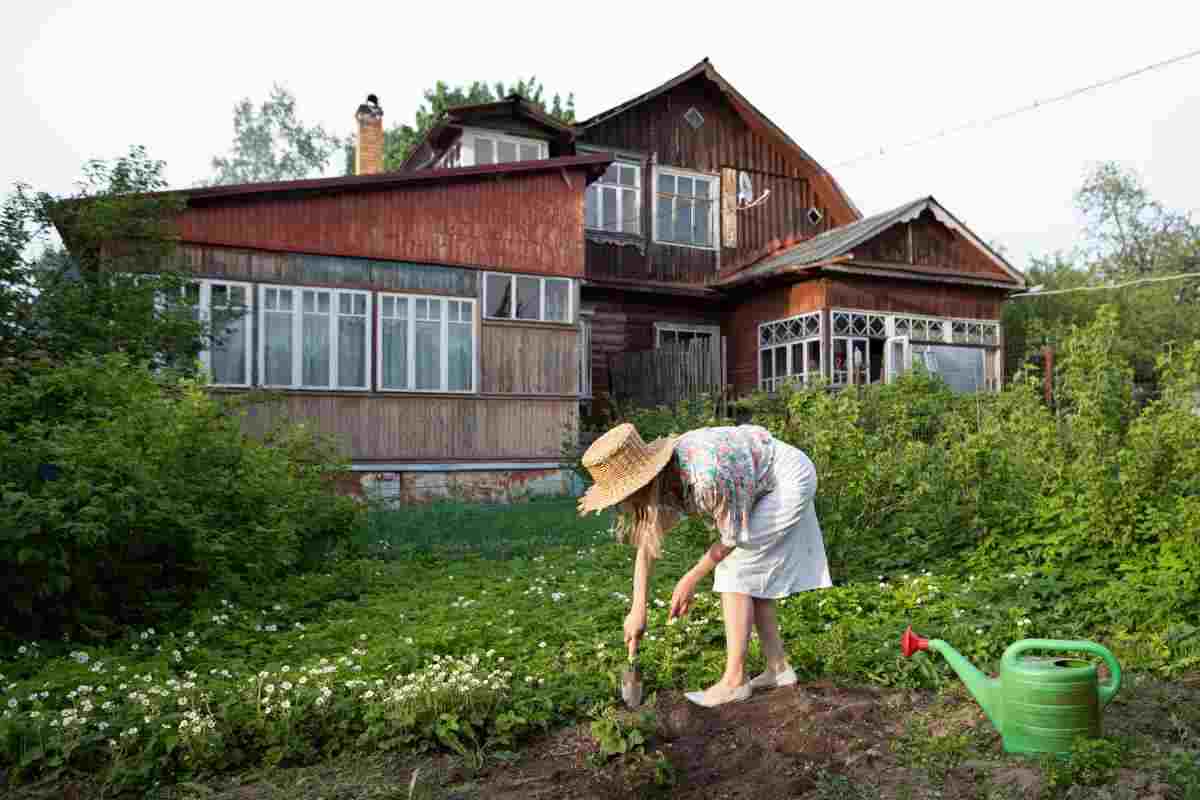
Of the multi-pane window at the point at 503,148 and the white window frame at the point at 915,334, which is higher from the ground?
the multi-pane window at the point at 503,148

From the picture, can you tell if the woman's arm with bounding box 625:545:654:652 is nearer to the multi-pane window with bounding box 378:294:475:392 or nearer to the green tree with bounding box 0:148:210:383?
the green tree with bounding box 0:148:210:383

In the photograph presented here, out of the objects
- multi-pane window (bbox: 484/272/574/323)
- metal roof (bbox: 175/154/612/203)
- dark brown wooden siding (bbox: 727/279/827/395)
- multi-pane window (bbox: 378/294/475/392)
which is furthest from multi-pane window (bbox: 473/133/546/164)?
dark brown wooden siding (bbox: 727/279/827/395)

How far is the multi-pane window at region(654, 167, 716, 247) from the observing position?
18531mm

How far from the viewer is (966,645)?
463 centimetres

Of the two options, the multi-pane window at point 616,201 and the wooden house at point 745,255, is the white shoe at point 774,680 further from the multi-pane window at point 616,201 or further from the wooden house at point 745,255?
the multi-pane window at point 616,201

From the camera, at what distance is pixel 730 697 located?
396 cm

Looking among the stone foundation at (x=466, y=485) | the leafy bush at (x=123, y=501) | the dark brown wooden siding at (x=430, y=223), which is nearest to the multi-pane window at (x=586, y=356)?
the dark brown wooden siding at (x=430, y=223)

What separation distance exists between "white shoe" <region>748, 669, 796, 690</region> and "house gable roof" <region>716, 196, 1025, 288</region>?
481 inches

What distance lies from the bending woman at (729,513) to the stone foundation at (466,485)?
8998 mm

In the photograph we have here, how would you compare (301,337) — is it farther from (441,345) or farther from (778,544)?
(778,544)

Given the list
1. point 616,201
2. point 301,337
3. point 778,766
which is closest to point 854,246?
point 616,201

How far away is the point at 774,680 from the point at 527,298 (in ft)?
34.0

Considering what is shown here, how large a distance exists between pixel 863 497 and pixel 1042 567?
1.21 m

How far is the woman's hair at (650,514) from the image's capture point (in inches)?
149
